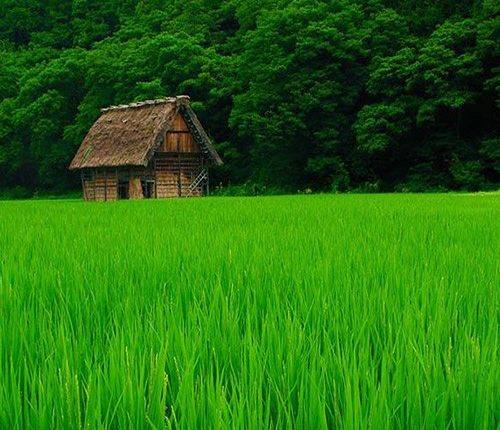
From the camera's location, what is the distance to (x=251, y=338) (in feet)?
4.46

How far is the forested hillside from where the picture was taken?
1041 inches

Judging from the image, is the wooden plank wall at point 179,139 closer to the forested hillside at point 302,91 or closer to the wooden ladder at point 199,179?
the wooden ladder at point 199,179

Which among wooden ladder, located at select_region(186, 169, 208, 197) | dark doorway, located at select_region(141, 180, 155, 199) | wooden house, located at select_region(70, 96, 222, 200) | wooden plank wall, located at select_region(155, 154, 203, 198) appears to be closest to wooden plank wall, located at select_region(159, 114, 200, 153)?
wooden house, located at select_region(70, 96, 222, 200)

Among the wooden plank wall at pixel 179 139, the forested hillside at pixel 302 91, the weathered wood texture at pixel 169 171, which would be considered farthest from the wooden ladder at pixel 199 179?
the forested hillside at pixel 302 91

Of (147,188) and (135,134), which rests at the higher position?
(135,134)

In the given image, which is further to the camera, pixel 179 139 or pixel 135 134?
pixel 179 139

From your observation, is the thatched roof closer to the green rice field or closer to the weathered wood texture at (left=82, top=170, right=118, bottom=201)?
the weathered wood texture at (left=82, top=170, right=118, bottom=201)

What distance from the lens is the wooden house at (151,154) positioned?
2900cm

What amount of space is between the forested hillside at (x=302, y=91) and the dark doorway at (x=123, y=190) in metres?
6.16

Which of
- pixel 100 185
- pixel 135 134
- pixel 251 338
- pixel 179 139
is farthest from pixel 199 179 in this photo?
pixel 251 338

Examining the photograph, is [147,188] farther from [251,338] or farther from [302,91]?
[251,338]

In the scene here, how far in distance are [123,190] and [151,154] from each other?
172 inches

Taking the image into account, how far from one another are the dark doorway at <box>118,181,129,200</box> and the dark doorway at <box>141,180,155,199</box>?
1444mm

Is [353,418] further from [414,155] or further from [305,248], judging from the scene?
[414,155]
